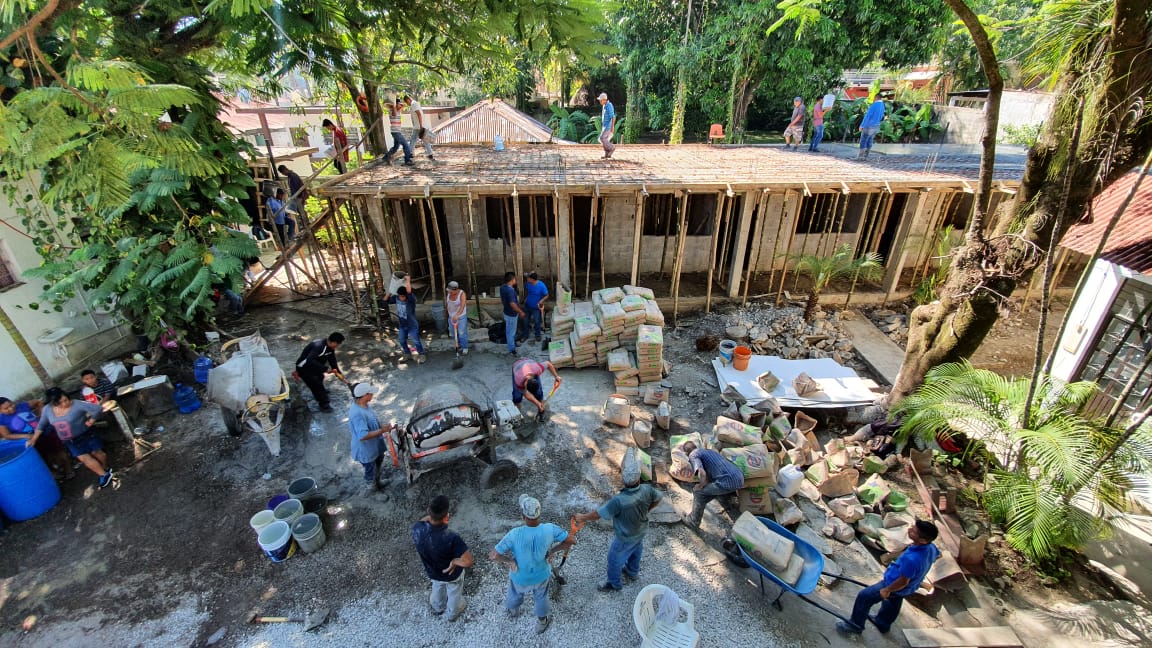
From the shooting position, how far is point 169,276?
7312 millimetres

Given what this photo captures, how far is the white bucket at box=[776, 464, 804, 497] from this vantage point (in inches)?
219

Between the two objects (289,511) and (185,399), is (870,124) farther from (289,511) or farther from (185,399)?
(185,399)

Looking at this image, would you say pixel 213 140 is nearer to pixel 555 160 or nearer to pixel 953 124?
pixel 555 160

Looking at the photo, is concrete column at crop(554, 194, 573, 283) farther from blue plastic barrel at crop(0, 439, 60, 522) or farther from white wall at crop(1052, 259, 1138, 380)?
blue plastic barrel at crop(0, 439, 60, 522)

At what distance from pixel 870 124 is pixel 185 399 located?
1564 centimetres

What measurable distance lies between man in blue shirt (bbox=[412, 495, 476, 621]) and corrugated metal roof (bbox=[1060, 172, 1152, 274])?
24.5 feet

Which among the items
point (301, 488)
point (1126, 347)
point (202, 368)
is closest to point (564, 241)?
point (301, 488)

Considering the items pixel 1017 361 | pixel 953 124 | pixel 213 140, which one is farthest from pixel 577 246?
pixel 953 124

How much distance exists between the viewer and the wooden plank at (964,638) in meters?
4.14

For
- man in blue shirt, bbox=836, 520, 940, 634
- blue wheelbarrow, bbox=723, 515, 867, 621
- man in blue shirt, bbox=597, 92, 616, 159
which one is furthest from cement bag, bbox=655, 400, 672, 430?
man in blue shirt, bbox=597, 92, 616, 159

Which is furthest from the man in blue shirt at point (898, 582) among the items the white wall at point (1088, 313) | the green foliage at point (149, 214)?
the green foliage at point (149, 214)

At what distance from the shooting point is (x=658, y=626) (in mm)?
3953

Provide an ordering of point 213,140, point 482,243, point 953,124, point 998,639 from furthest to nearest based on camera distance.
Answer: point 953,124 → point 482,243 → point 213,140 → point 998,639

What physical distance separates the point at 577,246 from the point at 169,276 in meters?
7.70
